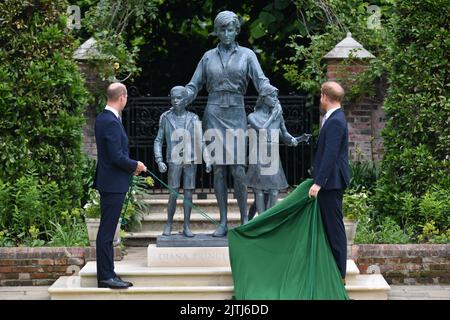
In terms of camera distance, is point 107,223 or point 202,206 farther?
point 202,206

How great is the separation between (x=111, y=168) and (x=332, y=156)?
1.78 m

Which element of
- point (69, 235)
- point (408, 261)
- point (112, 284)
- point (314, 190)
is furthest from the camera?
point (69, 235)

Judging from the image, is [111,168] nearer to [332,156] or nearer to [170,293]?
[170,293]

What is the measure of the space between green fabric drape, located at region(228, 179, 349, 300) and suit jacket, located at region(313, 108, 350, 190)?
0.73 ft

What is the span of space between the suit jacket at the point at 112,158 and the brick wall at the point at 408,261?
270 cm

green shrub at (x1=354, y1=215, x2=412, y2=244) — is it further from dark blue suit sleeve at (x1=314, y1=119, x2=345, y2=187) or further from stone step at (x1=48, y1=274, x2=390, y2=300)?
dark blue suit sleeve at (x1=314, y1=119, x2=345, y2=187)

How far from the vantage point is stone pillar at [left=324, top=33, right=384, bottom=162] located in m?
13.2

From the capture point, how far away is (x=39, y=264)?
10445mm

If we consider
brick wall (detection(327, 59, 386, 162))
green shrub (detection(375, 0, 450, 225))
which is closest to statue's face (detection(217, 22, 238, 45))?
green shrub (detection(375, 0, 450, 225))

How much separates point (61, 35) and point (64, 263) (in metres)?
2.47

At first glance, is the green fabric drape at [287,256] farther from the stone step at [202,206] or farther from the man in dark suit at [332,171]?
the stone step at [202,206]

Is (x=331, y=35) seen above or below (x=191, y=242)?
above

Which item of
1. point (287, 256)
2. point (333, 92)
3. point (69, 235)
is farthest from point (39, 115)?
point (333, 92)

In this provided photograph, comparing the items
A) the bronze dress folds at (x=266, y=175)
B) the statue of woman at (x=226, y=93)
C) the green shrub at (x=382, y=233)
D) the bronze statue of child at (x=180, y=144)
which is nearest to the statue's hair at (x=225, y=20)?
the statue of woman at (x=226, y=93)
